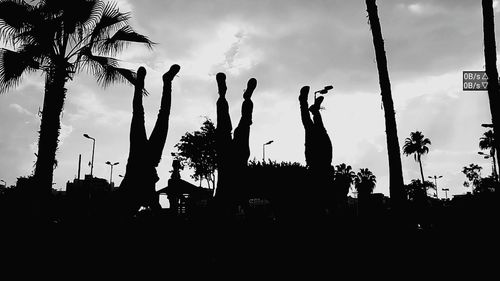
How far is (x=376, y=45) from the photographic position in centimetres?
1063

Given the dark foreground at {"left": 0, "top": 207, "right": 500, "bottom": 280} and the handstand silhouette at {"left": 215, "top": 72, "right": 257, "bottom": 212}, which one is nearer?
the dark foreground at {"left": 0, "top": 207, "right": 500, "bottom": 280}

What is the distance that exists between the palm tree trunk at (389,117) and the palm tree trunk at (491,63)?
101 inches

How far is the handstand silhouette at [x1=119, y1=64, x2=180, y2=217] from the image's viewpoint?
23.1 feet

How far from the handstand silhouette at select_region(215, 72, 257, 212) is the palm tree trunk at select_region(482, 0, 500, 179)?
20.3 ft

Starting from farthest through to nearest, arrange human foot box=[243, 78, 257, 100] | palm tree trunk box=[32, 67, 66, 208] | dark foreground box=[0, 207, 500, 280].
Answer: palm tree trunk box=[32, 67, 66, 208] → human foot box=[243, 78, 257, 100] → dark foreground box=[0, 207, 500, 280]

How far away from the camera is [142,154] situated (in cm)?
748

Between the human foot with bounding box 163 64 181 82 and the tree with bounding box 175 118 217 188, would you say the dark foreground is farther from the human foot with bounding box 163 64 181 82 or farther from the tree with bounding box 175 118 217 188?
the tree with bounding box 175 118 217 188

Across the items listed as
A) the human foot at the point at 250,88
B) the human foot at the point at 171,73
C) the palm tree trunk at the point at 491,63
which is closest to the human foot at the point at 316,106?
the human foot at the point at 250,88

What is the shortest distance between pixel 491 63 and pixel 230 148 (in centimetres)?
747

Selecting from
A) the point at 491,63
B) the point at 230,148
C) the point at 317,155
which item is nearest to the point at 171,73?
the point at 230,148

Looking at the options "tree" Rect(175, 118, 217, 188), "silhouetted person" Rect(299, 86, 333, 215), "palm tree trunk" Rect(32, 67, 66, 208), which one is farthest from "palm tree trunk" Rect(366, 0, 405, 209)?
"tree" Rect(175, 118, 217, 188)

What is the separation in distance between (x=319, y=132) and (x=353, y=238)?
286 centimetres

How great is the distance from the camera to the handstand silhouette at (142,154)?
705 cm

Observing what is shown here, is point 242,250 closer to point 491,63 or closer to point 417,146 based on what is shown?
point 491,63
